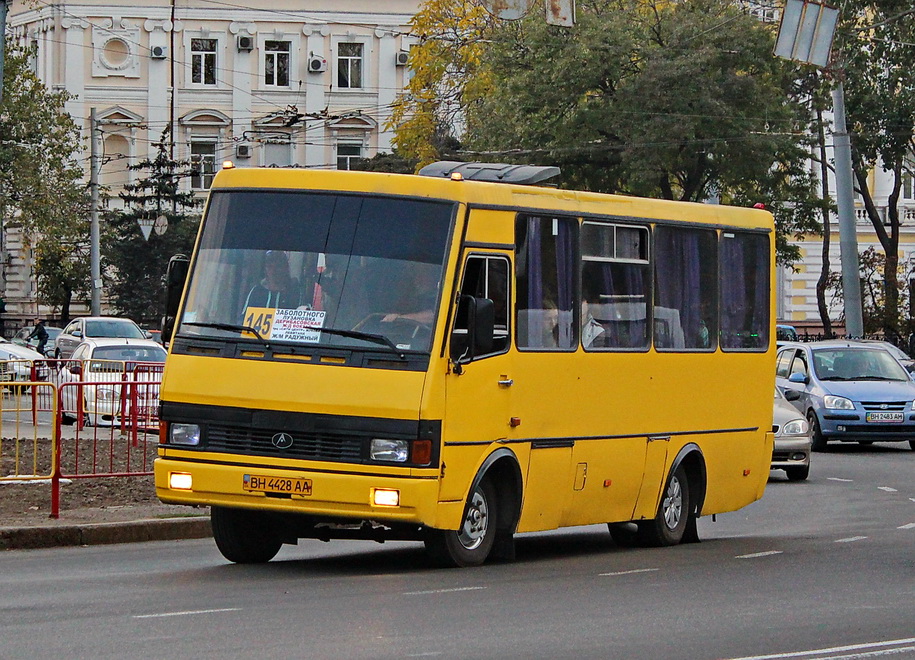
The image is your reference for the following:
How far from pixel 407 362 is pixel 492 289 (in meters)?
1.09

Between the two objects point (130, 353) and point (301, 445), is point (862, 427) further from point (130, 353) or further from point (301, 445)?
point (301, 445)

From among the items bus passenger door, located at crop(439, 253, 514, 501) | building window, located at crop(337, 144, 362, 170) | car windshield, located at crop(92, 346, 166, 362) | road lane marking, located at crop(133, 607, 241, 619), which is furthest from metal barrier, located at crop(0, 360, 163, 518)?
building window, located at crop(337, 144, 362, 170)

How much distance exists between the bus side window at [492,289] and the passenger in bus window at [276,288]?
3.50 feet

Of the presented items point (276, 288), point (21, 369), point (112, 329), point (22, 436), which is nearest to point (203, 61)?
point (112, 329)

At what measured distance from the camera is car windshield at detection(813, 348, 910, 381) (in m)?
28.3

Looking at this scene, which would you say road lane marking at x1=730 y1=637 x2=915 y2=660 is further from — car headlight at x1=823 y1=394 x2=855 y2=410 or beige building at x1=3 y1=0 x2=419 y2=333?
beige building at x1=3 y1=0 x2=419 y2=333

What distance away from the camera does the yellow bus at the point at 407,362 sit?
11344 millimetres

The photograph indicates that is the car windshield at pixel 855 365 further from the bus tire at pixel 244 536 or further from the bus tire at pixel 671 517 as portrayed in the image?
A: the bus tire at pixel 244 536

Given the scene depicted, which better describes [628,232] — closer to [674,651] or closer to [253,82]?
[674,651]

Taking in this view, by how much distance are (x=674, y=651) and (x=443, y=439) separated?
3101mm

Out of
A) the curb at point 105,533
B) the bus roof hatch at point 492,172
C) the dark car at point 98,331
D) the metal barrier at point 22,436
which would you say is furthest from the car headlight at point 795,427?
the dark car at point 98,331

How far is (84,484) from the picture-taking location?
1723 centimetres

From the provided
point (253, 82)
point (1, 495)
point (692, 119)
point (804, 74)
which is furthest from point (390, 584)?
point (253, 82)

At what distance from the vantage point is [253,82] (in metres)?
75.6
